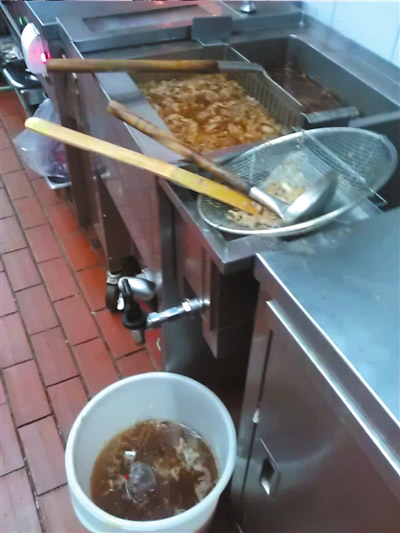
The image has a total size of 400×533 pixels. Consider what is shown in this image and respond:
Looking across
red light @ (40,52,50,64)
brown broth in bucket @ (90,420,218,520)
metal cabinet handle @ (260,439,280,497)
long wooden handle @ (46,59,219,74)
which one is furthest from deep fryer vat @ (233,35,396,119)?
brown broth in bucket @ (90,420,218,520)

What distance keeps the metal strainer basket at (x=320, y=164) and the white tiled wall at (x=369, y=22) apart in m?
0.36

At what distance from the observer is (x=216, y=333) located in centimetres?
91

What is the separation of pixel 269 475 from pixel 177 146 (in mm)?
599

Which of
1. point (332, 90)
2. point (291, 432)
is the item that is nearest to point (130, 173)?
point (332, 90)

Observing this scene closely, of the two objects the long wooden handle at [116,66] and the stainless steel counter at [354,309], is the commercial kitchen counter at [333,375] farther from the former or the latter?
the long wooden handle at [116,66]

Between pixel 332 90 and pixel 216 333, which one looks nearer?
pixel 216 333

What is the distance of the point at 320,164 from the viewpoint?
86 centimetres

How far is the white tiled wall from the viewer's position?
107cm

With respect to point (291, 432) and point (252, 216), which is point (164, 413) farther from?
point (252, 216)

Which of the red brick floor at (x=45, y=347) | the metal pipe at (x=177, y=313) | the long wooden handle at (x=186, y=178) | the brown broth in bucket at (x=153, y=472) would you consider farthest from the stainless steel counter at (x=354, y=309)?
the red brick floor at (x=45, y=347)

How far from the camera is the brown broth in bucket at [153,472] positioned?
1194 millimetres

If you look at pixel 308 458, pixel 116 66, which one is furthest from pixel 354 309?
pixel 116 66

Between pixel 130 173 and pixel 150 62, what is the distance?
23cm

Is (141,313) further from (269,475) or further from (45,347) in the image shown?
(45,347)
